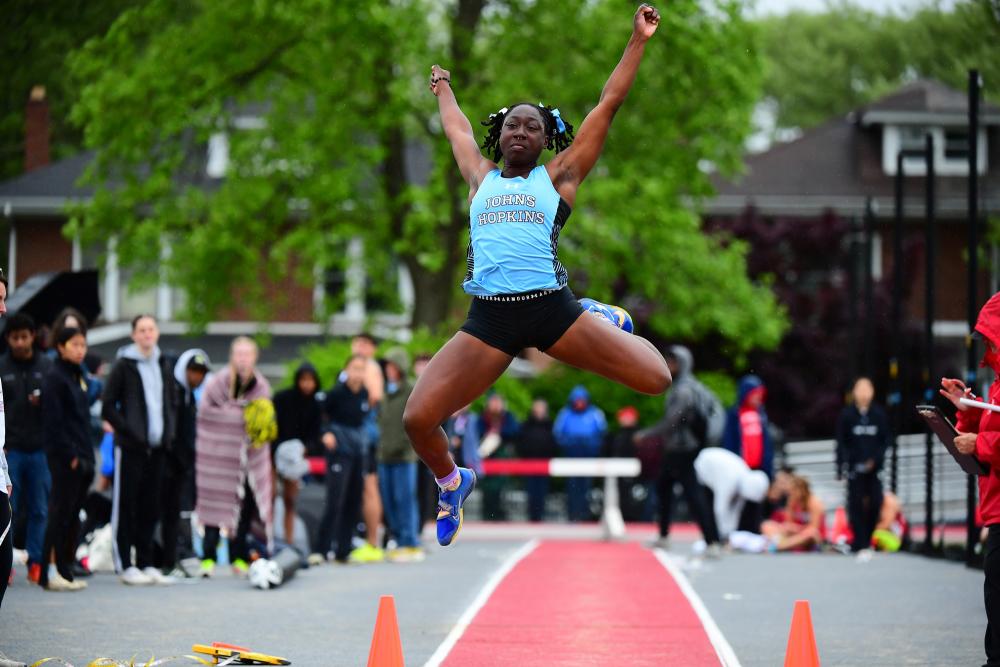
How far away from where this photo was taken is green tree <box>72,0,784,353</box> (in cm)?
2566

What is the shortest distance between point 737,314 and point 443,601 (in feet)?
57.1

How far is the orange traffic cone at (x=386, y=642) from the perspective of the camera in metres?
7.48

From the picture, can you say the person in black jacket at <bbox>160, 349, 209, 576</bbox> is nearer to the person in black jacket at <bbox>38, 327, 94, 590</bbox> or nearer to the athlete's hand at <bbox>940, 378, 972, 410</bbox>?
the person in black jacket at <bbox>38, 327, 94, 590</bbox>

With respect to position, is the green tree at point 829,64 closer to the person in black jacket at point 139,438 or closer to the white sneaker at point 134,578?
the person in black jacket at point 139,438

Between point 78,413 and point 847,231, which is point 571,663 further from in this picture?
point 847,231

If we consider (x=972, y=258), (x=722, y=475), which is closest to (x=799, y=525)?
(x=722, y=475)

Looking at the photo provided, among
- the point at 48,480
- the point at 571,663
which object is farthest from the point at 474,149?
the point at 48,480

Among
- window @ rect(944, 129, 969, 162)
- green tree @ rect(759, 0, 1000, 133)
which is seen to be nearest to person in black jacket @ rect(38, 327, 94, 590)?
window @ rect(944, 129, 969, 162)

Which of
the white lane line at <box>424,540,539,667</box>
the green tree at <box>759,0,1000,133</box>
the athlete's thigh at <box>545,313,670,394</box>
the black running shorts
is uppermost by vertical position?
the green tree at <box>759,0,1000,133</box>

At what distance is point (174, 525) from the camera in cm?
1391

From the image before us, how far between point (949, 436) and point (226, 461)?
757cm

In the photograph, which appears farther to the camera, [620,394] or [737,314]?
[620,394]

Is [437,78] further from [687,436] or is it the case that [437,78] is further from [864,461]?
[864,461]

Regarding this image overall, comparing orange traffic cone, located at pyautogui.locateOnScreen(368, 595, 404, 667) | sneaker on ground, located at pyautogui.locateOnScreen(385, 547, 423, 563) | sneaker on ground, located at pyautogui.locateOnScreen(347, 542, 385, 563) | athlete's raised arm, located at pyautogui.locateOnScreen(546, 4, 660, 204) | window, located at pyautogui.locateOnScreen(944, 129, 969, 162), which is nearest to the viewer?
orange traffic cone, located at pyautogui.locateOnScreen(368, 595, 404, 667)
